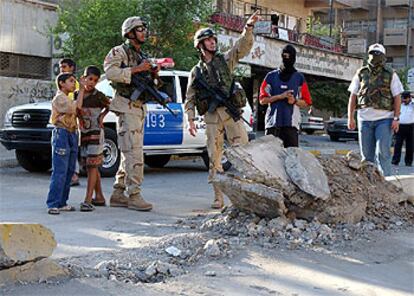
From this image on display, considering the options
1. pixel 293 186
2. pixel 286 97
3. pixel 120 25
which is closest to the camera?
pixel 293 186

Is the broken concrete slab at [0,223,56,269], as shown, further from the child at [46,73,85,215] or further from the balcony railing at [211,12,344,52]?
the balcony railing at [211,12,344,52]

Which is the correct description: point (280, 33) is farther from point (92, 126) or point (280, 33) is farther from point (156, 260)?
point (156, 260)

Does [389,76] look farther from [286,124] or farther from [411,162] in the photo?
[411,162]

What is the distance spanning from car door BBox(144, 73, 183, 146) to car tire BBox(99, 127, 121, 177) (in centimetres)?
54

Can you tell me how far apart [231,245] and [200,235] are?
364mm

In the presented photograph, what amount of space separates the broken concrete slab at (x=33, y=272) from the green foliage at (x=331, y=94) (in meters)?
28.7

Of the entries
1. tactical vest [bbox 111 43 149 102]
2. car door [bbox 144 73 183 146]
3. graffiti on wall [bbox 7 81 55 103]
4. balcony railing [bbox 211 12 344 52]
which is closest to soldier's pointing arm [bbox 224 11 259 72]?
tactical vest [bbox 111 43 149 102]

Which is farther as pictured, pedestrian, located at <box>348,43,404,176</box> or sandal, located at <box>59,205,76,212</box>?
pedestrian, located at <box>348,43,404,176</box>

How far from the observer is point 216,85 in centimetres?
696

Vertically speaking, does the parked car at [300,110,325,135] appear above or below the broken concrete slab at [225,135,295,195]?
below

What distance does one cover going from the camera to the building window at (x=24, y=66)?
58.2ft

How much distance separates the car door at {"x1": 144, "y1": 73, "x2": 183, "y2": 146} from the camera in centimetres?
1090

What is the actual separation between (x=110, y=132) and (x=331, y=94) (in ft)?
76.2

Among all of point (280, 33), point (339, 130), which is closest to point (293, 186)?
point (280, 33)
